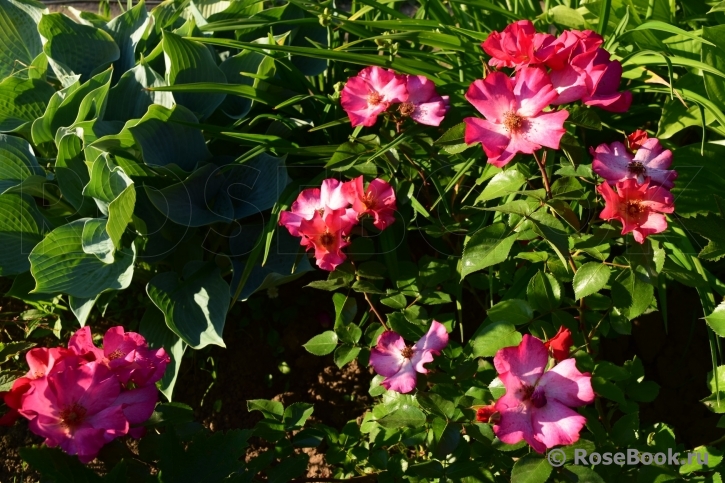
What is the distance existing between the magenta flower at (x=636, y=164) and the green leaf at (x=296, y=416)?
56cm

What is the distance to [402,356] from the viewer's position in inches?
44.8

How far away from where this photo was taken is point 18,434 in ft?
5.01

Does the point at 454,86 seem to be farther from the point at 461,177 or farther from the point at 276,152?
the point at 276,152

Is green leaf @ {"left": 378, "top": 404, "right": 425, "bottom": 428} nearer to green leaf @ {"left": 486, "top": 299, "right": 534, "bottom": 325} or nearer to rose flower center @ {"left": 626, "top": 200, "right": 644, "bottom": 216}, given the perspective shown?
green leaf @ {"left": 486, "top": 299, "right": 534, "bottom": 325}

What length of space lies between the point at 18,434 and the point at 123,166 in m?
0.63

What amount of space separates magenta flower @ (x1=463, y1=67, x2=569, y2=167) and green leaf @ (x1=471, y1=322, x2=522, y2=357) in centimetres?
25

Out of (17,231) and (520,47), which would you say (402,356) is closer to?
(520,47)

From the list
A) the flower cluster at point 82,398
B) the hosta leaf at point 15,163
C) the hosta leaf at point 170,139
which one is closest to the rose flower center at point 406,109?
the hosta leaf at point 170,139

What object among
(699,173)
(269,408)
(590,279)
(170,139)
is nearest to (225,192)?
(170,139)

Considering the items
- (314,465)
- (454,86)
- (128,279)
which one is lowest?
(314,465)

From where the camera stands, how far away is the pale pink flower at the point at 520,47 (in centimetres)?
102

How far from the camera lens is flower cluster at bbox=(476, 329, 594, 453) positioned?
88cm

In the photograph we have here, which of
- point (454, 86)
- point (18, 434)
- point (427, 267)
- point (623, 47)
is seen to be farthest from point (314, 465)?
point (623, 47)

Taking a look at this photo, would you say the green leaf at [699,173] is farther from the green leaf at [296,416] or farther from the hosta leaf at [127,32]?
the hosta leaf at [127,32]
